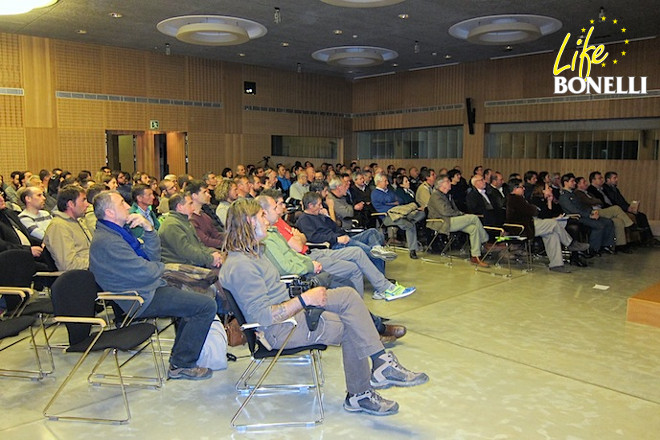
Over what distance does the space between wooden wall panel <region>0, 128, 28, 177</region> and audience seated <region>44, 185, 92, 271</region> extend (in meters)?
8.71

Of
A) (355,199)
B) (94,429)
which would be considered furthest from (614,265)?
(94,429)

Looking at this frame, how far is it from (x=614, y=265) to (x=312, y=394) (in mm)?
6354

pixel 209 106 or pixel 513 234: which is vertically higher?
pixel 209 106

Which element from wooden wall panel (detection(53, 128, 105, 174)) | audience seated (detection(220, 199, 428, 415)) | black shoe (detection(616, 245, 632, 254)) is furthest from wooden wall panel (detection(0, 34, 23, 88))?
black shoe (detection(616, 245, 632, 254))

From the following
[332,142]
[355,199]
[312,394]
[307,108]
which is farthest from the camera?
[332,142]

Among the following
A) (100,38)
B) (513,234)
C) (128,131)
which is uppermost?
(100,38)

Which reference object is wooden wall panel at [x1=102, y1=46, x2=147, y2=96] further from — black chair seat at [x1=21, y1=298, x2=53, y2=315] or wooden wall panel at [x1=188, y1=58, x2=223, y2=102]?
black chair seat at [x1=21, y1=298, x2=53, y2=315]

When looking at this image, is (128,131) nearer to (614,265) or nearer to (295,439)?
(614,265)

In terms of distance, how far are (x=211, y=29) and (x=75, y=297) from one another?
829 centimetres

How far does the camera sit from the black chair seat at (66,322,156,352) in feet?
10.7

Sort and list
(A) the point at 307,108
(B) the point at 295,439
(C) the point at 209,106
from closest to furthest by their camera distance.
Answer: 1. (B) the point at 295,439
2. (C) the point at 209,106
3. (A) the point at 307,108

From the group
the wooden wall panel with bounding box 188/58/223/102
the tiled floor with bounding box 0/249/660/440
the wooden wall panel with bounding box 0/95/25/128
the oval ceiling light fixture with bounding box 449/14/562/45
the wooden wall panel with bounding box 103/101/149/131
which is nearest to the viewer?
Result: the tiled floor with bounding box 0/249/660/440

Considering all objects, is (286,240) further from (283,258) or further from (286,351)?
(286,351)

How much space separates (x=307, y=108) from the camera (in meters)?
17.5
